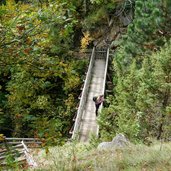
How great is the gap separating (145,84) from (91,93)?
8.35 m

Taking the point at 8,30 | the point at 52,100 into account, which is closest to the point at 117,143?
the point at 8,30

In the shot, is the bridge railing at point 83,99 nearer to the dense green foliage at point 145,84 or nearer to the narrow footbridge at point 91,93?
the narrow footbridge at point 91,93

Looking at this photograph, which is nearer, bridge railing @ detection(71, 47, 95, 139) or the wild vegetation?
the wild vegetation

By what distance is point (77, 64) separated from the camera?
73.4 ft

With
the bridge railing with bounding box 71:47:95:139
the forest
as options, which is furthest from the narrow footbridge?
the forest

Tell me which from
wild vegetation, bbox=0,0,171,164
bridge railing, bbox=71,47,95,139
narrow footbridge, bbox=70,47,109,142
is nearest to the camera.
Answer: wild vegetation, bbox=0,0,171,164

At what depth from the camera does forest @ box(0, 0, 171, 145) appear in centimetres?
342

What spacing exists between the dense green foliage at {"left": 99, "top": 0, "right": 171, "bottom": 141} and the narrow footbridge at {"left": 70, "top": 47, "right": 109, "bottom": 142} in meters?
2.12

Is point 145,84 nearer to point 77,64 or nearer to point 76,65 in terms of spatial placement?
point 76,65

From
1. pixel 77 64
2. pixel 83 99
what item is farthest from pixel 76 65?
pixel 83 99

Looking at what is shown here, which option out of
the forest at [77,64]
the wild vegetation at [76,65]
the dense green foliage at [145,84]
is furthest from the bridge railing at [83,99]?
the dense green foliage at [145,84]

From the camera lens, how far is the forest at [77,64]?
3422 millimetres

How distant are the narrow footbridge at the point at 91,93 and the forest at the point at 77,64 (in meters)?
0.90

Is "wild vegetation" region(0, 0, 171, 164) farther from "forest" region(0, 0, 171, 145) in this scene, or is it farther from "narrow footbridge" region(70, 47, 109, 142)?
"narrow footbridge" region(70, 47, 109, 142)
